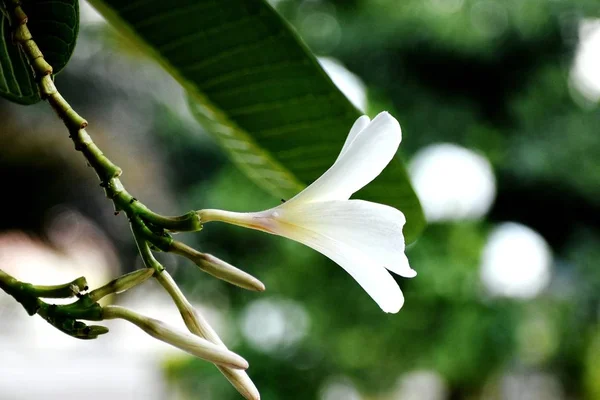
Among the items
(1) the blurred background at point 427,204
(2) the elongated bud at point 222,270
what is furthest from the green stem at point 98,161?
(1) the blurred background at point 427,204

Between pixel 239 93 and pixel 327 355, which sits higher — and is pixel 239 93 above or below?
below

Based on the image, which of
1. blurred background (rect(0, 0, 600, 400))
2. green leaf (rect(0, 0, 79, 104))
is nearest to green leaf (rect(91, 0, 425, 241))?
green leaf (rect(0, 0, 79, 104))

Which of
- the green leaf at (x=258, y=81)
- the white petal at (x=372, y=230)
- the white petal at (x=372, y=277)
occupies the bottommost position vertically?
the white petal at (x=372, y=277)

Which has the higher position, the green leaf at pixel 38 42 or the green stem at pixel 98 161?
the green leaf at pixel 38 42

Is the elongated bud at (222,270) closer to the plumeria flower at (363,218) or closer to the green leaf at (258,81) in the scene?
the plumeria flower at (363,218)

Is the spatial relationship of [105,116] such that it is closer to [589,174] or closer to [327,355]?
[327,355]

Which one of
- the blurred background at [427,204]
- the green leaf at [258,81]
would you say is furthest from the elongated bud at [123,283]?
the blurred background at [427,204]

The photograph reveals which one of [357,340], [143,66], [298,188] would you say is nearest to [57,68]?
[298,188]

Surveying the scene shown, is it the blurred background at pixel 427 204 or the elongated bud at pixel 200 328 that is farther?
the blurred background at pixel 427 204

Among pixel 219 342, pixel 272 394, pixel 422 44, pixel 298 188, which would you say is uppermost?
pixel 422 44
